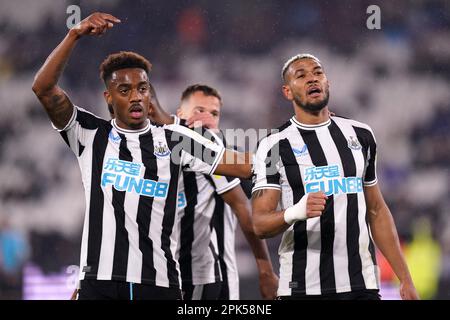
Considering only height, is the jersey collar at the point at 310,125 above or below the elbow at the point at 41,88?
below

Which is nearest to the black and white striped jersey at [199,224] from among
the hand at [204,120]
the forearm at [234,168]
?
the hand at [204,120]

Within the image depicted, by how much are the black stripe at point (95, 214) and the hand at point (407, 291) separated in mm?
1327

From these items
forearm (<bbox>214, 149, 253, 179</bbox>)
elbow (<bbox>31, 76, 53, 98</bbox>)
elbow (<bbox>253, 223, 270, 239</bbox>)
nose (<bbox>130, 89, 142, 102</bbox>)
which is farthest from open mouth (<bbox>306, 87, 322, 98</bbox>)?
elbow (<bbox>31, 76, 53, 98</bbox>)

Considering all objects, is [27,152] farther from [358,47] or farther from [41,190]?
[358,47]

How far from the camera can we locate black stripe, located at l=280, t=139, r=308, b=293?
331 cm

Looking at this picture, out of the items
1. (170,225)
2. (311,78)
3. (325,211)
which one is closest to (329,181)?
(325,211)

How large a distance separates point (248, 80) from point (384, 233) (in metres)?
4.39

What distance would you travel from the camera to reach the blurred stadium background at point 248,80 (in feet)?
23.6

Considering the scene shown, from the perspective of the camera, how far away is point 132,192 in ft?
10.9

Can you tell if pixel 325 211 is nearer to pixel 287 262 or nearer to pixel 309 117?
pixel 287 262

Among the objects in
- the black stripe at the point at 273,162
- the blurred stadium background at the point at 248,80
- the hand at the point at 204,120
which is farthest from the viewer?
the blurred stadium background at the point at 248,80

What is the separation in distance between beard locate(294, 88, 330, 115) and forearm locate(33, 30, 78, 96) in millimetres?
1026

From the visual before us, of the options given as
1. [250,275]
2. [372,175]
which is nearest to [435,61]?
[250,275]

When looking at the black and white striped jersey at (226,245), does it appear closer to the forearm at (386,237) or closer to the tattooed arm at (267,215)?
the tattooed arm at (267,215)
